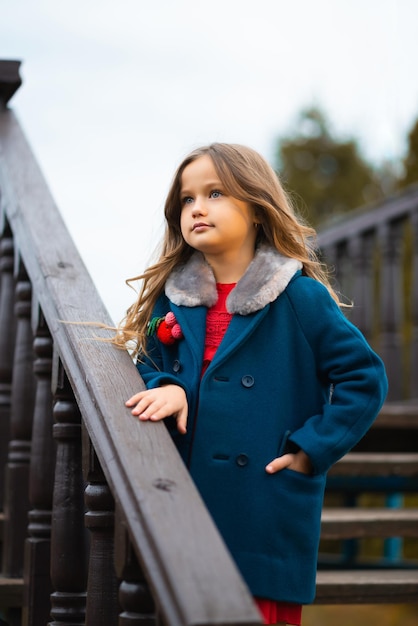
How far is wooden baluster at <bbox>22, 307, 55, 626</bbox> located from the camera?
2.07 meters

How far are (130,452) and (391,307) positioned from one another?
3.85 meters

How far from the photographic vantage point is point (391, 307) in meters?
5.09

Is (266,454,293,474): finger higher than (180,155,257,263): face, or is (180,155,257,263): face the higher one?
(180,155,257,263): face

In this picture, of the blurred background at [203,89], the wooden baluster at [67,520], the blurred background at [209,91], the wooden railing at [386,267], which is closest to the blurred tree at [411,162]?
the blurred background at [209,91]

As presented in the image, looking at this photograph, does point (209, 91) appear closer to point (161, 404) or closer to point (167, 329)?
point (167, 329)

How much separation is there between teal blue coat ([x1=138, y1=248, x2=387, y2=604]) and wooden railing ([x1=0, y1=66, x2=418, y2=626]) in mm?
222

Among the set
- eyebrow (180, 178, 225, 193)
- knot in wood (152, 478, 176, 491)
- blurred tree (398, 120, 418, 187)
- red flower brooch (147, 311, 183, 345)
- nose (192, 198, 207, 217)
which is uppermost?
blurred tree (398, 120, 418, 187)

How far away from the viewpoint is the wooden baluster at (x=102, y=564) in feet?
5.28

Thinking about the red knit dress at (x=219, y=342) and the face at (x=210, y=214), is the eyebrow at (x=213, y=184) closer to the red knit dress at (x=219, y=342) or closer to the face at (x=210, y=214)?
the face at (x=210, y=214)

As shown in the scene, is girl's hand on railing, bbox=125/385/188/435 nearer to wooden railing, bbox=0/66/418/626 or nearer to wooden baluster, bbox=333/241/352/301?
wooden railing, bbox=0/66/418/626

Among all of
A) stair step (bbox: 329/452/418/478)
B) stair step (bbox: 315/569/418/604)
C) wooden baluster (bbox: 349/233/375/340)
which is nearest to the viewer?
stair step (bbox: 315/569/418/604)

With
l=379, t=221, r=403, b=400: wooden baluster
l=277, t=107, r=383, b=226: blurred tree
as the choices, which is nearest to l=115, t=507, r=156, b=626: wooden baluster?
l=379, t=221, r=403, b=400: wooden baluster

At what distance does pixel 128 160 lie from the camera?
1064cm

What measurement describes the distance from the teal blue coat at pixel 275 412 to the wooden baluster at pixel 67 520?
8.3 inches
